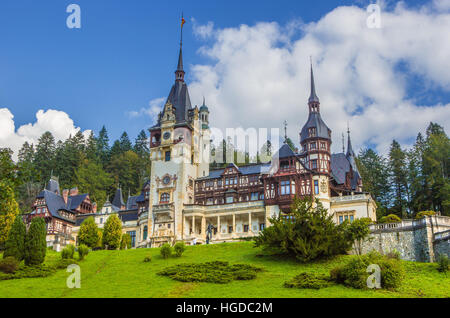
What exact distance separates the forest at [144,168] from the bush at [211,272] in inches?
854

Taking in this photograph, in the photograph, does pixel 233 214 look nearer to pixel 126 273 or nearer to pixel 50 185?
pixel 126 273

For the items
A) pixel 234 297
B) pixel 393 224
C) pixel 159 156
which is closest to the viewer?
pixel 234 297

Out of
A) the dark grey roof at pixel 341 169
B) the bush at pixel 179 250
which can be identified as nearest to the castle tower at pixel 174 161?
the bush at pixel 179 250

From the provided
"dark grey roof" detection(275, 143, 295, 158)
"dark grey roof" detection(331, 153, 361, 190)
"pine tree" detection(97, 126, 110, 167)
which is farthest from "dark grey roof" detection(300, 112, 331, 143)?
"pine tree" detection(97, 126, 110, 167)

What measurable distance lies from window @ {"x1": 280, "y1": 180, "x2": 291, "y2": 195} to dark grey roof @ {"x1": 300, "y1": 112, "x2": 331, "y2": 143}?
6.60 meters

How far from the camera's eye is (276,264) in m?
40.5

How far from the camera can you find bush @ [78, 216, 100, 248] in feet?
194

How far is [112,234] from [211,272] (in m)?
24.8

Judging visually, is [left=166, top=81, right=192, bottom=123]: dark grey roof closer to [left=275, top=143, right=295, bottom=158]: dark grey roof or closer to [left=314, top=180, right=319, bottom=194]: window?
[left=275, top=143, right=295, bottom=158]: dark grey roof

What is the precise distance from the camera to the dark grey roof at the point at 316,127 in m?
64.1

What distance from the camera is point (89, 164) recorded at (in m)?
101

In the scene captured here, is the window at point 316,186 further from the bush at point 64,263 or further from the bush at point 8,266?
the bush at point 8,266

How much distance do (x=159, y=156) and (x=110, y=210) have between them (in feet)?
51.3
